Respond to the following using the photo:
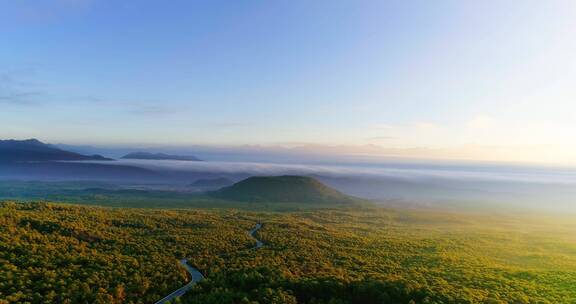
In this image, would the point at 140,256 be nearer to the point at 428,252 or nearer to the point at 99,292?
the point at 99,292

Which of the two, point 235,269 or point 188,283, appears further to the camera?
point 235,269

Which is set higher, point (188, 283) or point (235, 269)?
point (235, 269)

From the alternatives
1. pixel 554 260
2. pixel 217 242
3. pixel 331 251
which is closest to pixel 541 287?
pixel 331 251

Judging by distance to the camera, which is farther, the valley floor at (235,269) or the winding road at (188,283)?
the winding road at (188,283)

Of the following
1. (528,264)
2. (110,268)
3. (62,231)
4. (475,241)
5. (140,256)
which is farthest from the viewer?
(475,241)

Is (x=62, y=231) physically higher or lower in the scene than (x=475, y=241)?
higher

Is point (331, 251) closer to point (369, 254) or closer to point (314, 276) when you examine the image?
point (369, 254)

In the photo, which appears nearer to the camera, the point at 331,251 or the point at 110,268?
the point at 110,268

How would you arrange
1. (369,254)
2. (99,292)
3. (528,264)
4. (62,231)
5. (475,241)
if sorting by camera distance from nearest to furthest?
(99,292)
(62,231)
(369,254)
(528,264)
(475,241)

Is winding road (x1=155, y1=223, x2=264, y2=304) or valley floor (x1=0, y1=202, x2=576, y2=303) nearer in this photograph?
valley floor (x1=0, y1=202, x2=576, y2=303)

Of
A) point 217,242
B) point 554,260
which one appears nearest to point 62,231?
point 217,242
